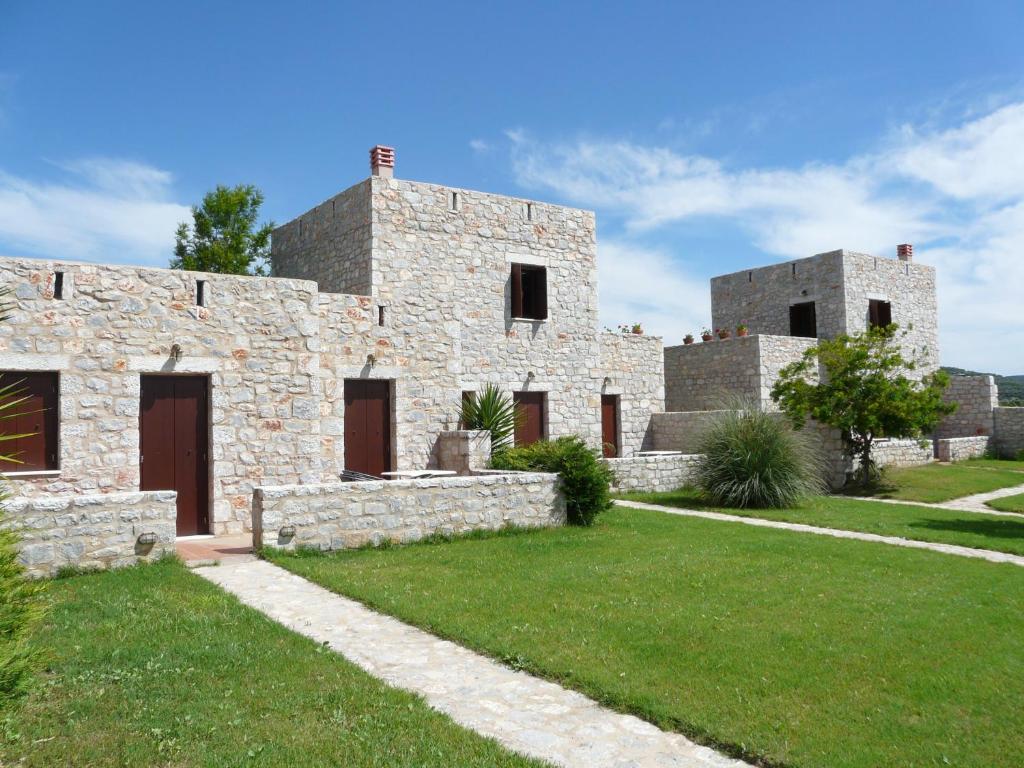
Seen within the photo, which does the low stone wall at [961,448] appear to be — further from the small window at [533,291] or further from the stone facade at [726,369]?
the small window at [533,291]

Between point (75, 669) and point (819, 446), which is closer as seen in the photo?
point (75, 669)

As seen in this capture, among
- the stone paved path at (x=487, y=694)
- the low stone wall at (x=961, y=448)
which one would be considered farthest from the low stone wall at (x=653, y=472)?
the low stone wall at (x=961, y=448)

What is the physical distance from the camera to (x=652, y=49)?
12414mm

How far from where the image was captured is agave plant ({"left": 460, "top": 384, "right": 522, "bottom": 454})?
14.4 meters

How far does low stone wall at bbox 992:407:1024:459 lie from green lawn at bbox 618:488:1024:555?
11.0 meters

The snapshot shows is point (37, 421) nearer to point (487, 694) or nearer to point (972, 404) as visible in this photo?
point (487, 694)

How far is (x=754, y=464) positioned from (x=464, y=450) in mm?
5021

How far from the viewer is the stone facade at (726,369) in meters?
19.4

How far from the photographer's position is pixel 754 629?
18.5 ft

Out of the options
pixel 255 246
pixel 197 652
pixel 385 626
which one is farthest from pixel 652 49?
pixel 255 246

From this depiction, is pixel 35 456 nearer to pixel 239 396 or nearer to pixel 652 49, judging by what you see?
pixel 239 396

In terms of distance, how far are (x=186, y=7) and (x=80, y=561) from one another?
25.4 feet

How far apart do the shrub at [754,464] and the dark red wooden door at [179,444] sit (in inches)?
326

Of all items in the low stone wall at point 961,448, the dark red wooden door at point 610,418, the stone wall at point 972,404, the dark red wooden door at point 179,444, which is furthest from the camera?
the stone wall at point 972,404
